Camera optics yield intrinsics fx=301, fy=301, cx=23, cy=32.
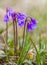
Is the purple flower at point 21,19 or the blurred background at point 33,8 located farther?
the blurred background at point 33,8

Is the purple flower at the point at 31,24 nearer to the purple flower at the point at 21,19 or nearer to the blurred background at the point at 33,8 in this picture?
the purple flower at the point at 21,19

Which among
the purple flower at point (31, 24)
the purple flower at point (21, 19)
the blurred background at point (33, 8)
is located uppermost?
the purple flower at point (21, 19)

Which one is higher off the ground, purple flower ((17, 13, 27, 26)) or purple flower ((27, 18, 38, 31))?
purple flower ((17, 13, 27, 26))

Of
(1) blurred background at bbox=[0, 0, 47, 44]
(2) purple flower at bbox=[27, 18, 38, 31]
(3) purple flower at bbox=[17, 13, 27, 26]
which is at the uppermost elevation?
(3) purple flower at bbox=[17, 13, 27, 26]

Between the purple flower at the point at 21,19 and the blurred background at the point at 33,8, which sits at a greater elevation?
the purple flower at the point at 21,19

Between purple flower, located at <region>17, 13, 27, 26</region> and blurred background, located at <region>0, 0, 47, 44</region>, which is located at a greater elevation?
purple flower, located at <region>17, 13, 27, 26</region>

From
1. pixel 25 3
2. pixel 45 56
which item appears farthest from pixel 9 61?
pixel 25 3

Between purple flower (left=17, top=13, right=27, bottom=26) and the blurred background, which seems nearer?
purple flower (left=17, top=13, right=27, bottom=26)

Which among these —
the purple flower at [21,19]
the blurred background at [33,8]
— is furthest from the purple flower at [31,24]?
the blurred background at [33,8]

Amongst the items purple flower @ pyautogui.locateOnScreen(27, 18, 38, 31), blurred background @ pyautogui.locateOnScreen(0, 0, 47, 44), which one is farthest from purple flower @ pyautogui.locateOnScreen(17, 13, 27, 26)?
blurred background @ pyautogui.locateOnScreen(0, 0, 47, 44)

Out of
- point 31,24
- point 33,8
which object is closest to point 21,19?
point 31,24

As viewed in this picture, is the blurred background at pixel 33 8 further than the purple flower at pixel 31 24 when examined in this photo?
Yes

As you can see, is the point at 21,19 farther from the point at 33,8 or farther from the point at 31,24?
the point at 33,8

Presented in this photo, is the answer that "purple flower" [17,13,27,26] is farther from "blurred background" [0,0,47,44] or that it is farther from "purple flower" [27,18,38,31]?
"blurred background" [0,0,47,44]
